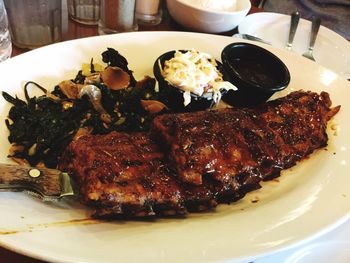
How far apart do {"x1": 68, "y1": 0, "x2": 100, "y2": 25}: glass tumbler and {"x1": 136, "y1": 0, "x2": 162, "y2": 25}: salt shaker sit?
1.07ft

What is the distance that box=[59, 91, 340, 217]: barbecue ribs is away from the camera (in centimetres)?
156

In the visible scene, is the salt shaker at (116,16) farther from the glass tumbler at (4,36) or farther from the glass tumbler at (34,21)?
the glass tumbler at (4,36)

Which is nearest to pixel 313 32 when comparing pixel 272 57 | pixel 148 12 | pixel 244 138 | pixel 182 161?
pixel 272 57

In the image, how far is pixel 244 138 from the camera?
6.19 feet

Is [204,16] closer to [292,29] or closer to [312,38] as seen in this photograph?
[292,29]

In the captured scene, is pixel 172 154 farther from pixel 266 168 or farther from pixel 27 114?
pixel 27 114

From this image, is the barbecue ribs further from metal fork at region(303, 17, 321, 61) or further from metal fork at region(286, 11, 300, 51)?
metal fork at region(286, 11, 300, 51)

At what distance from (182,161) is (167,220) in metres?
0.27

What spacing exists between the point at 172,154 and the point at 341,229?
0.99 meters

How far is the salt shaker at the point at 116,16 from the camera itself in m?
2.74

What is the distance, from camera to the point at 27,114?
1924 millimetres

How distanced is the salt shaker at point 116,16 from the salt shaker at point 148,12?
0.21 meters

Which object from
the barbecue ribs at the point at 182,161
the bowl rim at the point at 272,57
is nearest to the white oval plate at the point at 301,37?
the bowl rim at the point at 272,57

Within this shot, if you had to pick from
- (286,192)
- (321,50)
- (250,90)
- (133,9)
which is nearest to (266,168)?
(286,192)
